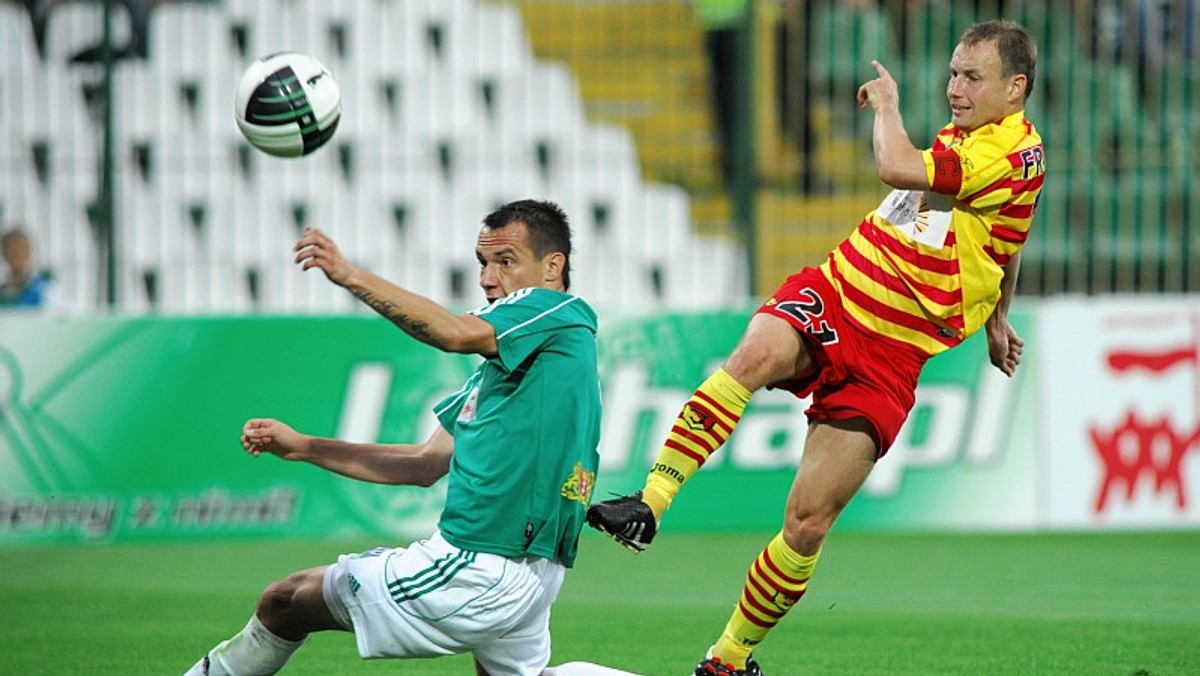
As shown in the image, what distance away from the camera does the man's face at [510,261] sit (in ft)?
17.9

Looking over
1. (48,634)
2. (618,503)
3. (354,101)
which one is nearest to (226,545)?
(48,634)

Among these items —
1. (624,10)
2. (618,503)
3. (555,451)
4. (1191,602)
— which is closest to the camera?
(555,451)

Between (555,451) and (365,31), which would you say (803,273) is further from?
(365,31)

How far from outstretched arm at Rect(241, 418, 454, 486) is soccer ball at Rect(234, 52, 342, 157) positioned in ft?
3.38

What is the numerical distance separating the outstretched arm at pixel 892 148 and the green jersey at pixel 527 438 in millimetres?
1457

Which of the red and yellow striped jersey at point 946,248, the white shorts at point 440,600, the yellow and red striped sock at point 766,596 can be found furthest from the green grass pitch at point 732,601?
the white shorts at point 440,600

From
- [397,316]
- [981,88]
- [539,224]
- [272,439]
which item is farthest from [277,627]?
[981,88]

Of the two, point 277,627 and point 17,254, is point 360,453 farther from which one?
point 17,254

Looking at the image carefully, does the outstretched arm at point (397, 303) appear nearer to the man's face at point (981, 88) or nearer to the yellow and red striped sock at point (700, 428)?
the yellow and red striped sock at point (700, 428)

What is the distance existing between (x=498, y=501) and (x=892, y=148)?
2024 mm

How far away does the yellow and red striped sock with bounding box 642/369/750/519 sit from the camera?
621cm

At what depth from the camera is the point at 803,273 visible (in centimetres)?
673

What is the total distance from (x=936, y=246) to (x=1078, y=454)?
280 inches

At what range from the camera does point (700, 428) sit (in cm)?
627
